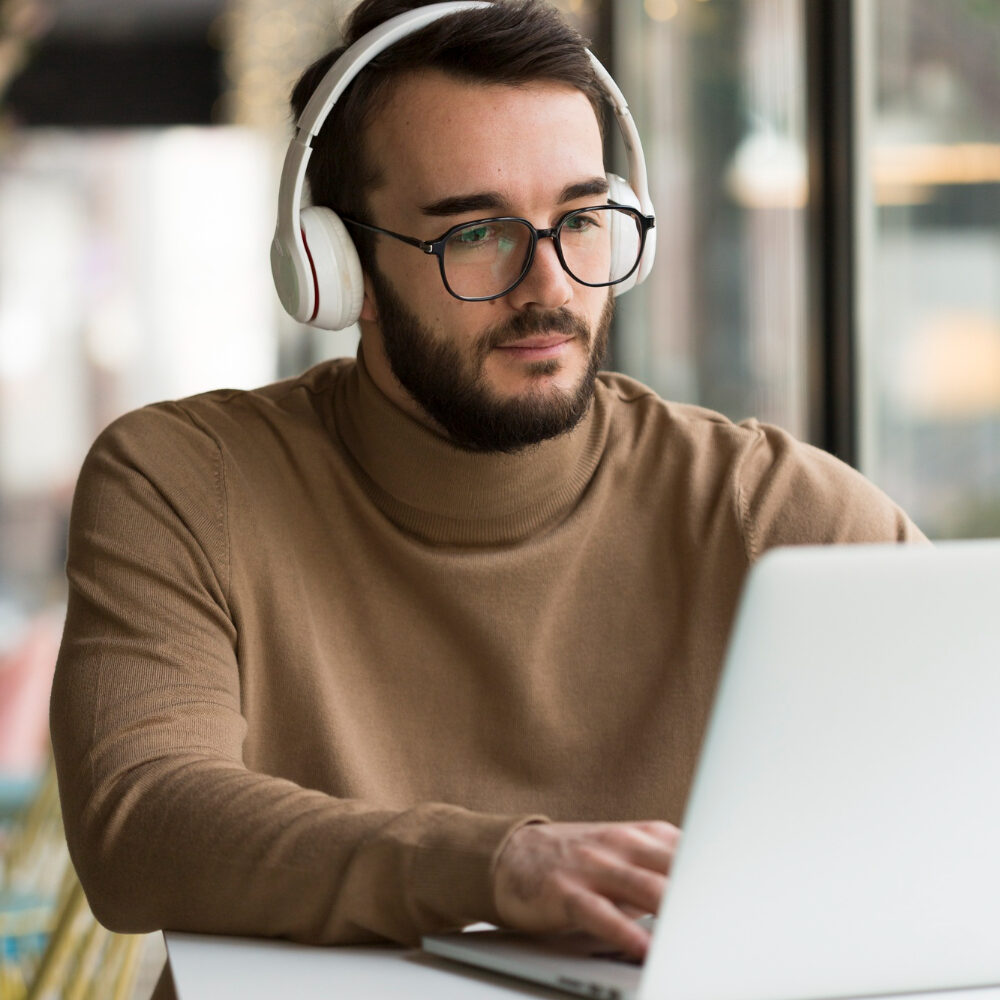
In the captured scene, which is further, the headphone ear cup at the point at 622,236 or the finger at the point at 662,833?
the headphone ear cup at the point at 622,236

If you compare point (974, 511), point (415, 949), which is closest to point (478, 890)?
point (415, 949)

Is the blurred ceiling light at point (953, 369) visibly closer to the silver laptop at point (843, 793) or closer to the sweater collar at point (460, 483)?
the sweater collar at point (460, 483)

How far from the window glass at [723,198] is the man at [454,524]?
1254mm

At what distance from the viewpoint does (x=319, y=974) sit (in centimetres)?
78

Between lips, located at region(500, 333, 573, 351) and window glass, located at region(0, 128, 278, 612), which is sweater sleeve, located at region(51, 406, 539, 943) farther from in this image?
window glass, located at region(0, 128, 278, 612)

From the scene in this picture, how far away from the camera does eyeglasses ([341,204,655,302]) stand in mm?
1161

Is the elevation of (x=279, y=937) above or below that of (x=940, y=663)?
below

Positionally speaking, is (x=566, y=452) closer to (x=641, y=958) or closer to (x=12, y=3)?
(x=641, y=958)

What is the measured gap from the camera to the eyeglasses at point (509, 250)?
3.81ft

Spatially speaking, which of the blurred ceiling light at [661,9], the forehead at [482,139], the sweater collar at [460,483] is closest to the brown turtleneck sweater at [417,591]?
the sweater collar at [460,483]

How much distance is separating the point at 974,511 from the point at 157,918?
1.40 meters

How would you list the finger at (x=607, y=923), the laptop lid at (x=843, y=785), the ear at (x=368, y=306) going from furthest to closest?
the ear at (x=368, y=306)
the finger at (x=607, y=923)
the laptop lid at (x=843, y=785)

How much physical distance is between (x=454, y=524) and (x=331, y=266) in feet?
0.82

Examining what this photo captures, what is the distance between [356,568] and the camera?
1.22 metres
